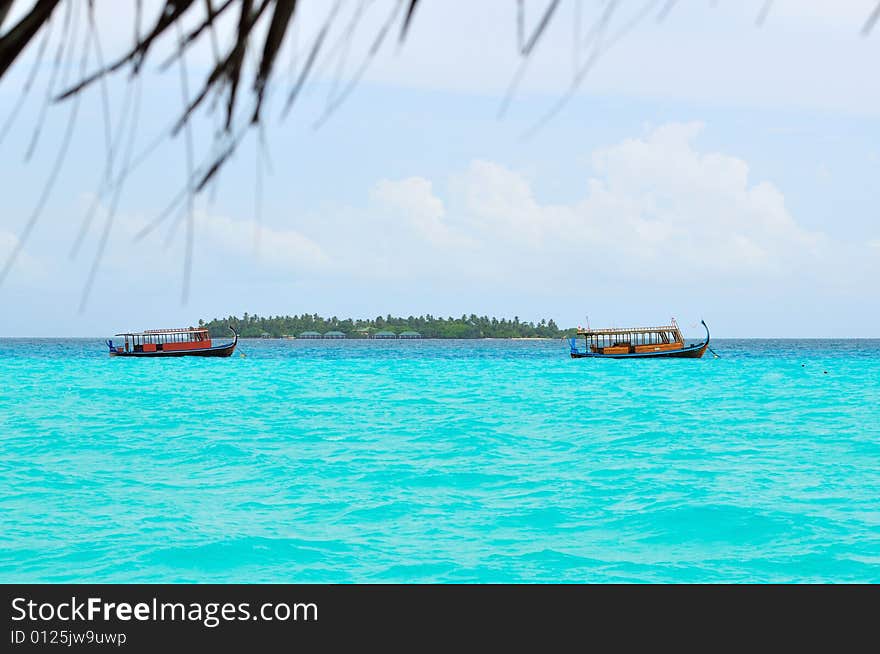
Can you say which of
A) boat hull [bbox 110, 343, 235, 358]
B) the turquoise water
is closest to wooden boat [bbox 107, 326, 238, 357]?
boat hull [bbox 110, 343, 235, 358]

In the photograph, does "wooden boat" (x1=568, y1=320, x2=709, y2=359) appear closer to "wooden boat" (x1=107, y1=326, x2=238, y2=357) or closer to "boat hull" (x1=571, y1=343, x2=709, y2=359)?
"boat hull" (x1=571, y1=343, x2=709, y2=359)

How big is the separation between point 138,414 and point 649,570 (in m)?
17.6

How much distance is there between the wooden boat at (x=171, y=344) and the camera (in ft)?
177

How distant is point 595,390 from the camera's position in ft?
102

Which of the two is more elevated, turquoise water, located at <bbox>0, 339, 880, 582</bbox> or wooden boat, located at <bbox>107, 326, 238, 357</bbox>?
wooden boat, located at <bbox>107, 326, 238, 357</bbox>

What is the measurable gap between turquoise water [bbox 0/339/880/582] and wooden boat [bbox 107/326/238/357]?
91.4 feet

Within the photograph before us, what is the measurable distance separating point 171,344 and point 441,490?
44231 mm

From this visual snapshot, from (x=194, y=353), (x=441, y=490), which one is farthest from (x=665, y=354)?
(x=441, y=490)

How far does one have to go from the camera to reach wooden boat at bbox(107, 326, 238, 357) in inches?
2122

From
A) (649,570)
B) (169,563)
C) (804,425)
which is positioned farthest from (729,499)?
(804,425)

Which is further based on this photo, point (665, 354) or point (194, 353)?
point (194, 353)

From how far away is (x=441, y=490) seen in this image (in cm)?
1348

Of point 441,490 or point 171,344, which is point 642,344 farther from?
point 441,490
